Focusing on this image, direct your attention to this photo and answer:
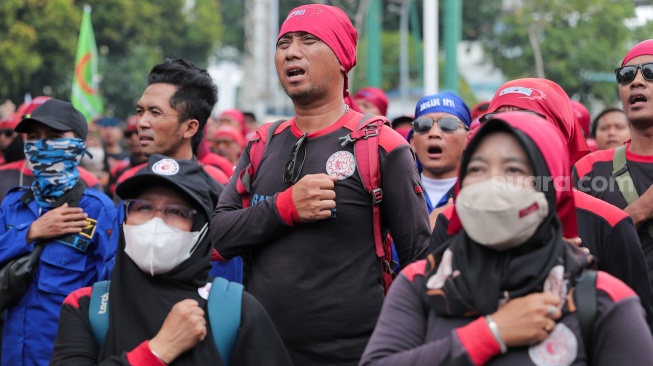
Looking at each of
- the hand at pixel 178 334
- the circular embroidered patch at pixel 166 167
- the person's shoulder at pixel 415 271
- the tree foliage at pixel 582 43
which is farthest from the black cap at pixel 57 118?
the tree foliage at pixel 582 43

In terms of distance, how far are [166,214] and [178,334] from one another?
50 centimetres

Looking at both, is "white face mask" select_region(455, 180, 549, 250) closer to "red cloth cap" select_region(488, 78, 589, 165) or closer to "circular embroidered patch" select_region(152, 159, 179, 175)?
"circular embroidered patch" select_region(152, 159, 179, 175)

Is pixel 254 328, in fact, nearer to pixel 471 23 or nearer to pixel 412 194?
pixel 412 194

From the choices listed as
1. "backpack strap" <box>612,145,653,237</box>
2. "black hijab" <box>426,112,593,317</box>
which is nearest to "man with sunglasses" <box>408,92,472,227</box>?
"backpack strap" <box>612,145,653,237</box>

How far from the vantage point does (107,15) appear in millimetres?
37875

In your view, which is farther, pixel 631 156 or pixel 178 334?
pixel 631 156

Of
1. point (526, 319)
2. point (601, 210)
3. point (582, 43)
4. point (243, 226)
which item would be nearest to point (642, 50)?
point (601, 210)

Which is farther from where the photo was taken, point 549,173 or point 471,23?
point 471,23

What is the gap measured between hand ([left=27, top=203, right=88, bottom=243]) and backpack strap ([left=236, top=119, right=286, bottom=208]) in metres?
1.34

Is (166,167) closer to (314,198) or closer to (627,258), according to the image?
(314,198)

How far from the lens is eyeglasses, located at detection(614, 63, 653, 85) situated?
221 inches

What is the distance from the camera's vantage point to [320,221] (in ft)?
15.1

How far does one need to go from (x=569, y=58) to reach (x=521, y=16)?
4.32 metres

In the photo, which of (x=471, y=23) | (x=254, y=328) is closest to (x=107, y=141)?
(x=254, y=328)
